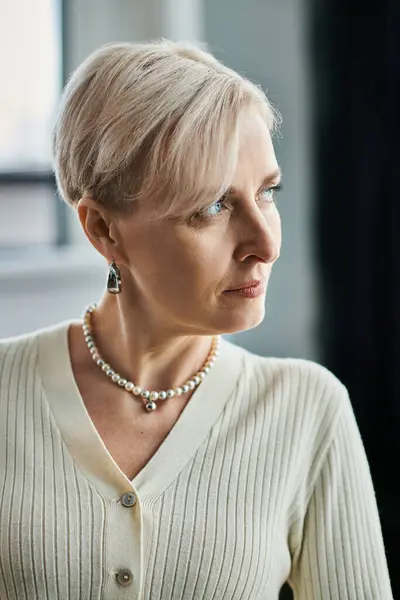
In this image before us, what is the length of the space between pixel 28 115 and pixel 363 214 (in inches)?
34.4

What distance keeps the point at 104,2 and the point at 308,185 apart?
2.27 ft

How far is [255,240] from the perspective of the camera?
3.84ft

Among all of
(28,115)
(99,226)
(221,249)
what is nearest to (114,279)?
(99,226)

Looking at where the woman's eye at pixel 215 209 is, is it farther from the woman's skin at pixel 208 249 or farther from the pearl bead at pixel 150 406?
the pearl bead at pixel 150 406

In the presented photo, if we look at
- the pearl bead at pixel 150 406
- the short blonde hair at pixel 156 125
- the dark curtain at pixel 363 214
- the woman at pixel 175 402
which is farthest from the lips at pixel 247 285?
the dark curtain at pixel 363 214

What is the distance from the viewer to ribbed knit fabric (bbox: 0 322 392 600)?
3.96 feet

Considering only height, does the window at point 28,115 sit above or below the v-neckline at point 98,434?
above

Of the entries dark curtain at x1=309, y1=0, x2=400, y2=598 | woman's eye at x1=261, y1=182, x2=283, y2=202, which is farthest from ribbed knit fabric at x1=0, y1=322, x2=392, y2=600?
dark curtain at x1=309, y1=0, x2=400, y2=598

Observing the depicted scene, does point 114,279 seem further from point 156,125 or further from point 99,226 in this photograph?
point 156,125

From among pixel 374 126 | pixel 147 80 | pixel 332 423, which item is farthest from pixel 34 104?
pixel 332 423

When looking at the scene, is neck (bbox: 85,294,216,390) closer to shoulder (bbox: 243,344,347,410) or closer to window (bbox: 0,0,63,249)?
shoulder (bbox: 243,344,347,410)

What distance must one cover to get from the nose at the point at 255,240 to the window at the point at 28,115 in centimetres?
117

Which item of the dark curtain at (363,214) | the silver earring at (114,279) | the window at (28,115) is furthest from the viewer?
the window at (28,115)

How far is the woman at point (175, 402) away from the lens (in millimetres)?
1165
